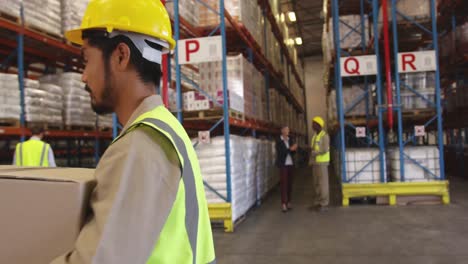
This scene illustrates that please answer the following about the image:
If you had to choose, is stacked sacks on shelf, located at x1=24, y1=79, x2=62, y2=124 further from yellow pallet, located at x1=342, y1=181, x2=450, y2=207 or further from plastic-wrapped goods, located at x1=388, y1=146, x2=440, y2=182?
plastic-wrapped goods, located at x1=388, y1=146, x2=440, y2=182

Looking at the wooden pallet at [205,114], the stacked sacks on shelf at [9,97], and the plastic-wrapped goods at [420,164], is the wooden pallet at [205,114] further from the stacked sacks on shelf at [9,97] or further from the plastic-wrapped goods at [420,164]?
the plastic-wrapped goods at [420,164]

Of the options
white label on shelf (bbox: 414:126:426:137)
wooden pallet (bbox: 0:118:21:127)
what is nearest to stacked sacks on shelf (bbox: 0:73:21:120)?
wooden pallet (bbox: 0:118:21:127)

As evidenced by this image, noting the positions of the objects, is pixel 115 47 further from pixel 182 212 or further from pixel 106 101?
pixel 182 212

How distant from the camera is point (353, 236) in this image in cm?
596

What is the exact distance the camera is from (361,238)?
5820mm

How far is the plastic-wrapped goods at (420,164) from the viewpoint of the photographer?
8.27m

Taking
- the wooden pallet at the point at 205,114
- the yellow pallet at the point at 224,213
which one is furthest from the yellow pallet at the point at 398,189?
the wooden pallet at the point at 205,114

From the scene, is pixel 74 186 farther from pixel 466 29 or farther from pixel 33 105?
pixel 466 29

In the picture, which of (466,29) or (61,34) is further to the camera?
(466,29)

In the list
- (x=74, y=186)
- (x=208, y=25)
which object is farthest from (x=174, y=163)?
(x=208, y=25)

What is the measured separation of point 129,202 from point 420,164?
844 cm

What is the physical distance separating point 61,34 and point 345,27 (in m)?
6.55

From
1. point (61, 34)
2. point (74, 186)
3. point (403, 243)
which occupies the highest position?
point (61, 34)

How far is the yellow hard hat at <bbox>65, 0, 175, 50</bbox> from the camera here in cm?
118
